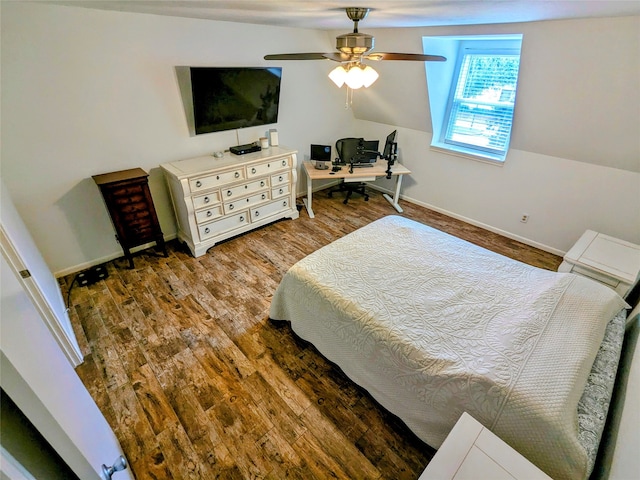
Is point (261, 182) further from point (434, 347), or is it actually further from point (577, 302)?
point (577, 302)

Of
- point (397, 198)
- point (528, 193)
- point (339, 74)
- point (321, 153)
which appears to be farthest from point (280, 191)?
point (528, 193)

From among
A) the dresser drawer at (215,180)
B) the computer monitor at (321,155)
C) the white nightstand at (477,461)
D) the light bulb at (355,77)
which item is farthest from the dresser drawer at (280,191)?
the white nightstand at (477,461)

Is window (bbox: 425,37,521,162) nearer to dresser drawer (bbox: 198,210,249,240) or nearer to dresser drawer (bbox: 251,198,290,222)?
dresser drawer (bbox: 251,198,290,222)

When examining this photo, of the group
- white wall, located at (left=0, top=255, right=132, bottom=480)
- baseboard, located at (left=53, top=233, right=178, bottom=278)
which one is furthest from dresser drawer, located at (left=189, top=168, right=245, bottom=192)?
white wall, located at (left=0, top=255, right=132, bottom=480)

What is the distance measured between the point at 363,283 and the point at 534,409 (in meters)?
1.02

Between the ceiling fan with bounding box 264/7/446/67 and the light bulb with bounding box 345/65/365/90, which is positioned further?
the light bulb with bounding box 345/65/365/90

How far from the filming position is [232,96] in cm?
A: 311

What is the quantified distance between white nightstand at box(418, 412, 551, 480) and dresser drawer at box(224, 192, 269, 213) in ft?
9.17

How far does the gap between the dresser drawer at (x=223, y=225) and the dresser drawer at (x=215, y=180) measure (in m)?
0.40

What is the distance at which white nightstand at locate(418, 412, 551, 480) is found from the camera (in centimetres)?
108

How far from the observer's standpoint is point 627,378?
1.41 m

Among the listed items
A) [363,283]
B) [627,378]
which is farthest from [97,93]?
[627,378]

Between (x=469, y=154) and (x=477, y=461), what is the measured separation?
340 cm

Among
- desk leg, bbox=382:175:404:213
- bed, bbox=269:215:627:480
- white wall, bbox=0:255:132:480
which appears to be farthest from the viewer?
desk leg, bbox=382:175:404:213
